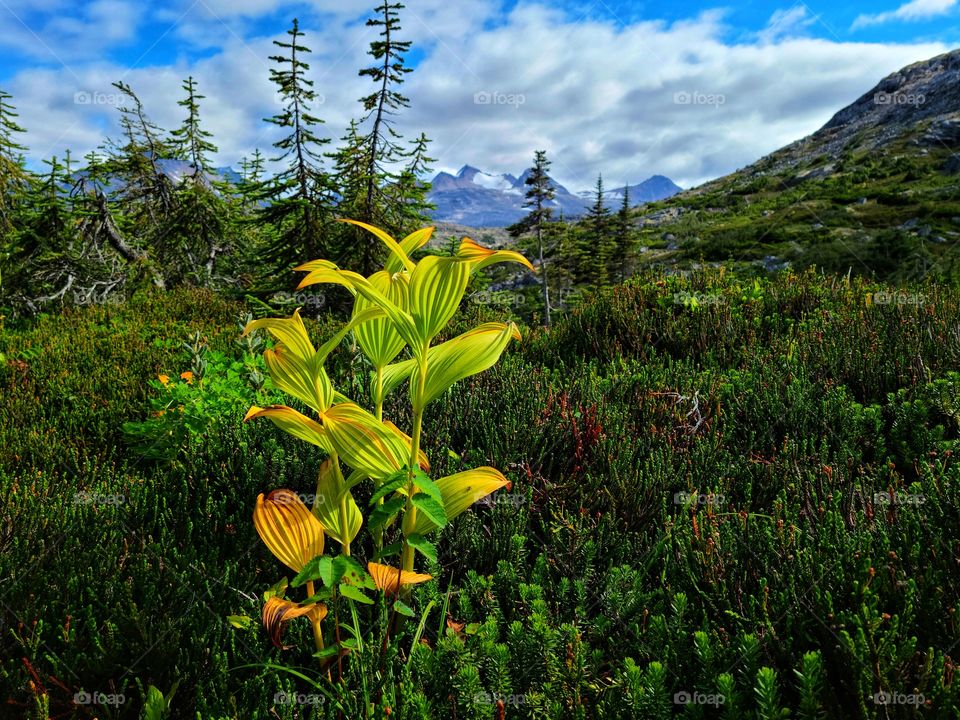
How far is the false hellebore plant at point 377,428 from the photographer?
1396 mm

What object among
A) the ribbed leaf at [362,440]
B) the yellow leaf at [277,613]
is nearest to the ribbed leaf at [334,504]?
the ribbed leaf at [362,440]

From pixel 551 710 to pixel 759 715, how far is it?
491 millimetres

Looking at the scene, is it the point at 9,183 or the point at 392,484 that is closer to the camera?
the point at 392,484

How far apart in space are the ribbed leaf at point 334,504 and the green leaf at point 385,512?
0.19 m

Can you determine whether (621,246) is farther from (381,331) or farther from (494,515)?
(381,331)

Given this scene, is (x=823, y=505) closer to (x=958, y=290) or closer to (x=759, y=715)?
(x=759, y=715)

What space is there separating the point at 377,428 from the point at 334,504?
316mm

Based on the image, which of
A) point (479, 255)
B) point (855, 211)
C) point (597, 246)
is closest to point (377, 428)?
point (479, 255)

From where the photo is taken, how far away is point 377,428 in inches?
56.7

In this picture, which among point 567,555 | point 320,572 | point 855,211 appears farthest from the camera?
point 855,211

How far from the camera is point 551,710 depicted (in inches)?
54.7

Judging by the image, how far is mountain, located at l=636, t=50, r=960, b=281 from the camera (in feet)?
47.8

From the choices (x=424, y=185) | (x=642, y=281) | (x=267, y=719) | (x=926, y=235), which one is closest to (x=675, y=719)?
(x=267, y=719)

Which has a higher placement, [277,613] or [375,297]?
[375,297]
